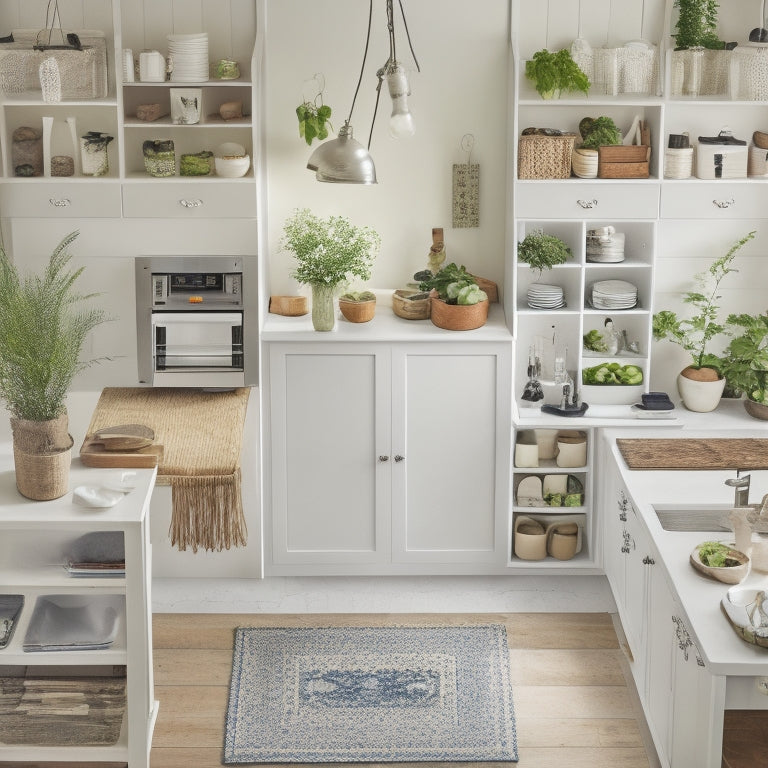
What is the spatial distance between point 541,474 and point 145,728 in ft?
7.47

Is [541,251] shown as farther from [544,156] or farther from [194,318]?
[194,318]

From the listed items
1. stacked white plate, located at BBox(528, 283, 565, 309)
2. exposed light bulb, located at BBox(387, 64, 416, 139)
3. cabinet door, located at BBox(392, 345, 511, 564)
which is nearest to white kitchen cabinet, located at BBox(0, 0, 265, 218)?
exposed light bulb, located at BBox(387, 64, 416, 139)

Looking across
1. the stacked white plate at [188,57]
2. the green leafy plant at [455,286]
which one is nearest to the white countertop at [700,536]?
the green leafy plant at [455,286]

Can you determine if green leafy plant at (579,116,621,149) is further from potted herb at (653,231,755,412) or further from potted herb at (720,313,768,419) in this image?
potted herb at (720,313,768,419)

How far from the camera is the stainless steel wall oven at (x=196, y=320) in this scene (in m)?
4.90

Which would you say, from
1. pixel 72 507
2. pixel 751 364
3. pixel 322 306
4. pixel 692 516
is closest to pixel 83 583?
pixel 72 507

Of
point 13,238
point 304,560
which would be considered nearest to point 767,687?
point 304,560

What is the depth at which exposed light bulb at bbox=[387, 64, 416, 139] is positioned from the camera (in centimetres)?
436

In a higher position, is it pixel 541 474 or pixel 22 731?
pixel 541 474

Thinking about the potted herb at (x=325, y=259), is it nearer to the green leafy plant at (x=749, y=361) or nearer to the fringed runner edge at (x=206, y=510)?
the fringed runner edge at (x=206, y=510)

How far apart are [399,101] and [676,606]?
212 cm

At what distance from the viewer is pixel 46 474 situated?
358 centimetres

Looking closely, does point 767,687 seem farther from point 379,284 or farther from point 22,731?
point 379,284

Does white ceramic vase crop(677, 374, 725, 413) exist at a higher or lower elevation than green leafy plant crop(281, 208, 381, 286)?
lower
